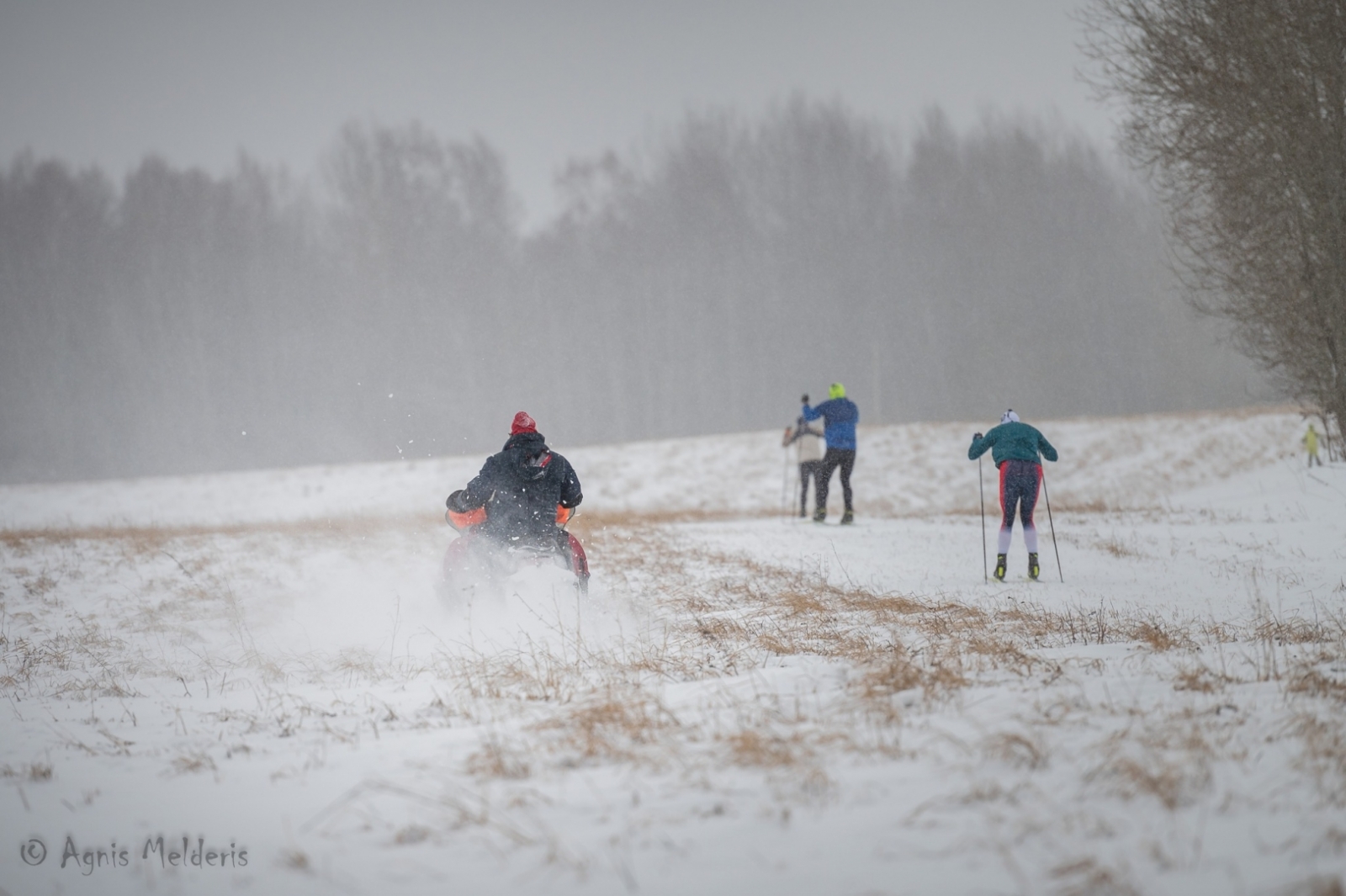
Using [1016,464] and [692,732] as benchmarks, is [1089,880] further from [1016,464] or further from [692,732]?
[1016,464]

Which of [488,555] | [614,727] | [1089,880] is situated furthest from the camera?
[488,555]

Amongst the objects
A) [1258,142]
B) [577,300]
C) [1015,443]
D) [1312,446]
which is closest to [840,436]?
[1015,443]

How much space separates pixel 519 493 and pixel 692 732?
13.2 ft

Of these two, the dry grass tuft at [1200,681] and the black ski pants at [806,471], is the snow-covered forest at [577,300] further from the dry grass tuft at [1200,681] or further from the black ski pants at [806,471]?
the dry grass tuft at [1200,681]

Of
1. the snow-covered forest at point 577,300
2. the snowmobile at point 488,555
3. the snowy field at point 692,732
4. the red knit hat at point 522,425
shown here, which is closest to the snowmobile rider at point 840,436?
the snowy field at point 692,732

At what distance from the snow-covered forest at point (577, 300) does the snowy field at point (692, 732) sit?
34174mm

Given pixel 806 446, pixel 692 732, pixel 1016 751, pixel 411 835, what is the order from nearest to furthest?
pixel 411 835 < pixel 1016 751 < pixel 692 732 < pixel 806 446

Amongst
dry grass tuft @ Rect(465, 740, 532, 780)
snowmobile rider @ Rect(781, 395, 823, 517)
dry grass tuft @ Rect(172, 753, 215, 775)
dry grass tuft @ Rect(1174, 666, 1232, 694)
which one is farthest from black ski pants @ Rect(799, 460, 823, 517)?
dry grass tuft @ Rect(172, 753, 215, 775)

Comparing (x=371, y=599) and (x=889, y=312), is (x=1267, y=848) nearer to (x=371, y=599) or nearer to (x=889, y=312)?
(x=371, y=599)

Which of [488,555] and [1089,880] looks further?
[488,555]

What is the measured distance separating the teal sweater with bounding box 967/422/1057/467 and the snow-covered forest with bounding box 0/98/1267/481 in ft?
113

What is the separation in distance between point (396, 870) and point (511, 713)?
1599 millimetres

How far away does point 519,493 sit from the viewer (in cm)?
731

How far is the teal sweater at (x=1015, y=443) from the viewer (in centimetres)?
Answer: 925
